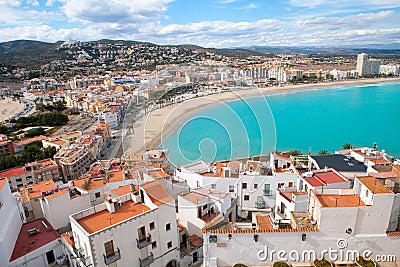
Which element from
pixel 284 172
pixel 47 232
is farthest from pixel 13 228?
pixel 284 172

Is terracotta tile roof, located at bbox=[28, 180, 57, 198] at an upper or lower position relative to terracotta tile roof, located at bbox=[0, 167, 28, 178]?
upper

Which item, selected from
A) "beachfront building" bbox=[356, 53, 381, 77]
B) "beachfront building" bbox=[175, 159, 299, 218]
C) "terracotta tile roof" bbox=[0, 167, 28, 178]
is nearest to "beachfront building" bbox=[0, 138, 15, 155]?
"terracotta tile roof" bbox=[0, 167, 28, 178]

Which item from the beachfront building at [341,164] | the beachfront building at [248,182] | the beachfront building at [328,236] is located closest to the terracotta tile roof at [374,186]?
the beachfront building at [328,236]

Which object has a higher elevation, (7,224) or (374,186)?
(374,186)

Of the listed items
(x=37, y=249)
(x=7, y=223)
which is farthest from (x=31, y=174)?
(x=37, y=249)

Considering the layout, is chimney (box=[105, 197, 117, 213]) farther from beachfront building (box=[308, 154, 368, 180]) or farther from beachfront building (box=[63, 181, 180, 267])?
beachfront building (box=[308, 154, 368, 180])

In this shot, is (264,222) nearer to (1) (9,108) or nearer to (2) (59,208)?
(2) (59,208)
